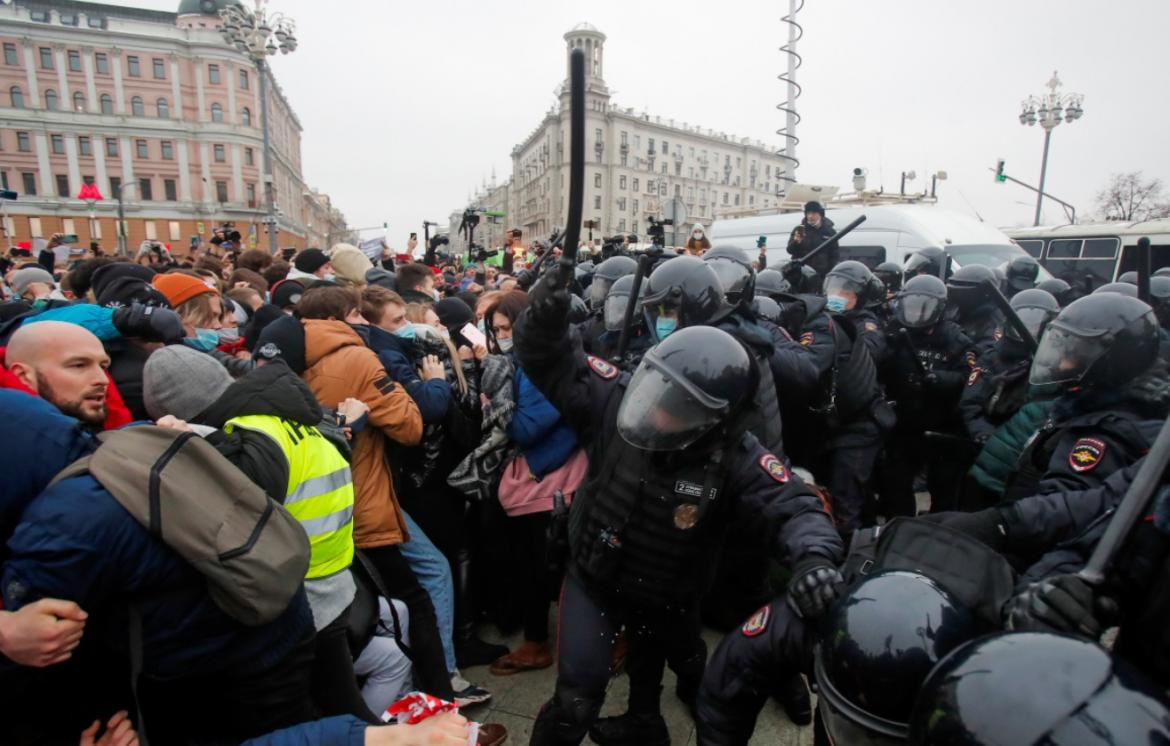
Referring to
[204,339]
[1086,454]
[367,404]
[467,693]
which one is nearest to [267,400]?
[367,404]

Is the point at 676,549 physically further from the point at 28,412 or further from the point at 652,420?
the point at 28,412

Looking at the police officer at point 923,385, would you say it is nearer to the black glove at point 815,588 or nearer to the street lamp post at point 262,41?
the black glove at point 815,588

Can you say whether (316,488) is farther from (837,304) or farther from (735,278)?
(837,304)

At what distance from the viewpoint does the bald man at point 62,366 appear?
2039 millimetres

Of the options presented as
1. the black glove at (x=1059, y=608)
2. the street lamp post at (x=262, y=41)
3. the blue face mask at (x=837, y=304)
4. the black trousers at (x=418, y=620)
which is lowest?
the black trousers at (x=418, y=620)

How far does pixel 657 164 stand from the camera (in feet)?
277

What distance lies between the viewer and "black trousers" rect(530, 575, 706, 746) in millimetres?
2371

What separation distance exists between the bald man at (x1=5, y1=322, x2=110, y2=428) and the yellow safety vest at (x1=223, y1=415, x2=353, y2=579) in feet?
1.63

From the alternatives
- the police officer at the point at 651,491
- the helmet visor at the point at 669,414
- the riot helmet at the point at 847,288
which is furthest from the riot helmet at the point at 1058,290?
the helmet visor at the point at 669,414

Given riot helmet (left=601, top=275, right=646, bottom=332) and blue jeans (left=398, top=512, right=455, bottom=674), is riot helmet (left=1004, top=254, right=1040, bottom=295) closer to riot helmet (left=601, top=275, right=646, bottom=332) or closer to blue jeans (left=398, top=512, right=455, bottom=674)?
riot helmet (left=601, top=275, right=646, bottom=332)

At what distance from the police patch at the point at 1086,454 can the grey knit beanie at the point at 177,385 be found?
3.21m

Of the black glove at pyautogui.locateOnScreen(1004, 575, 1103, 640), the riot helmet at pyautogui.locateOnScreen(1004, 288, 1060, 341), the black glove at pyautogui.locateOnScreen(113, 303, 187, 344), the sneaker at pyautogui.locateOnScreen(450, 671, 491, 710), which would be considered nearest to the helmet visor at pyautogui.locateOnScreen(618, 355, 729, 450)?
the black glove at pyautogui.locateOnScreen(1004, 575, 1103, 640)

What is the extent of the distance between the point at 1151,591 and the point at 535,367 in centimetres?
201

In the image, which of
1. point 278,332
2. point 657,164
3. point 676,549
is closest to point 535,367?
point 676,549
